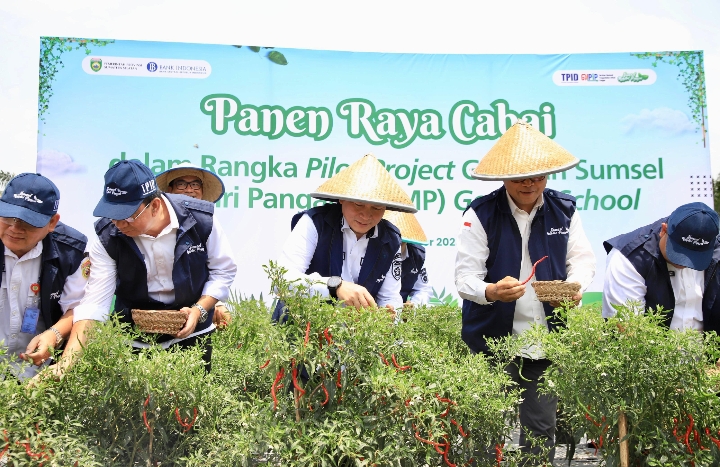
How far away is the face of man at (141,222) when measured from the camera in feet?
8.89

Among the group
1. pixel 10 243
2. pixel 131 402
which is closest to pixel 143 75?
pixel 10 243

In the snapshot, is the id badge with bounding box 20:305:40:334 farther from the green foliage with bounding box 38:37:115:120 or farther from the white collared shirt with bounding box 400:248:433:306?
the green foliage with bounding box 38:37:115:120

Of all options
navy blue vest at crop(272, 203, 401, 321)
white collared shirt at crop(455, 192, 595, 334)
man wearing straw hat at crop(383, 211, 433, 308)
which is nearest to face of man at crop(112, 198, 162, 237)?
navy blue vest at crop(272, 203, 401, 321)

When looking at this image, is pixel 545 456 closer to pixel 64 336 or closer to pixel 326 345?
pixel 326 345

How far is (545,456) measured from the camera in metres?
2.62

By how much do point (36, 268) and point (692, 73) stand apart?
608 cm

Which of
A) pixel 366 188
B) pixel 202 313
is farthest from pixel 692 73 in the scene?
pixel 202 313

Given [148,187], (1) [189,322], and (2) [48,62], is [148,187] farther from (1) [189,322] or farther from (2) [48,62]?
(2) [48,62]

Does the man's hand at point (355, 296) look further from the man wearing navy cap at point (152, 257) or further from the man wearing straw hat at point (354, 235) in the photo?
the man wearing navy cap at point (152, 257)

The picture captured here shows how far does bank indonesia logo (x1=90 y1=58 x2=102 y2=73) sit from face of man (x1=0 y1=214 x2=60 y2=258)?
12.0 ft

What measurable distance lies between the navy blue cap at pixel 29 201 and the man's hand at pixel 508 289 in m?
1.87

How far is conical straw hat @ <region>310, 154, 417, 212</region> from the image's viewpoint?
113 inches

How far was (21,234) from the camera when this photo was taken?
107 inches

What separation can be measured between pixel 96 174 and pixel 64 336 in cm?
359
